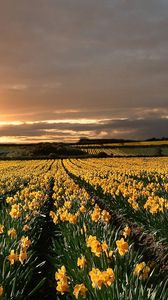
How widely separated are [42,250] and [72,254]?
306cm

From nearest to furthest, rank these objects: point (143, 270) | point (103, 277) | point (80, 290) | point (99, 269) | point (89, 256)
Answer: point (103, 277) → point (80, 290) → point (143, 270) → point (99, 269) → point (89, 256)

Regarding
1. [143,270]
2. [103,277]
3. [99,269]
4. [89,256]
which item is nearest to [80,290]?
[103,277]

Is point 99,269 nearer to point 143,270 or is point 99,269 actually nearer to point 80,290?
→ point 143,270

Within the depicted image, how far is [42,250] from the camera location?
8.97 meters

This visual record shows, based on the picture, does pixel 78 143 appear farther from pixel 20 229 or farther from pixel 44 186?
pixel 20 229

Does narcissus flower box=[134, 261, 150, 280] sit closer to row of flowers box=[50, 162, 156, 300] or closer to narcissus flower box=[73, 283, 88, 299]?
row of flowers box=[50, 162, 156, 300]

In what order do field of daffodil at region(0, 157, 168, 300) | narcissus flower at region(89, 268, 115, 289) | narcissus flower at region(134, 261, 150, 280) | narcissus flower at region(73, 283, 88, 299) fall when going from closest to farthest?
narcissus flower at region(89, 268, 115, 289) → narcissus flower at region(73, 283, 88, 299) → field of daffodil at region(0, 157, 168, 300) → narcissus flower at region(134, 261, 150, 280)

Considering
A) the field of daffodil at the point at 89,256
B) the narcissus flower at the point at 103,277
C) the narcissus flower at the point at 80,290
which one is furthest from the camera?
the field of daffodil at the point at 89,256

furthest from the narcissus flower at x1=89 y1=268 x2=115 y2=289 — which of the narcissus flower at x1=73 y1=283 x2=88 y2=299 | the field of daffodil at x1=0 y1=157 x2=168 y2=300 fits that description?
the narcissus flower at x1=73 y1=283 x2=88 y2=299

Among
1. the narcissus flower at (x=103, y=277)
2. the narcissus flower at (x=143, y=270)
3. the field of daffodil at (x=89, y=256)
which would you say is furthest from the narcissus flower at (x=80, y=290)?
the narcissus flower at (x=143, y=270)

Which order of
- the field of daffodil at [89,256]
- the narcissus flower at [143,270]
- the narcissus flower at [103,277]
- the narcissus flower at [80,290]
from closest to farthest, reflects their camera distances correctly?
the narcissus flower at [103,277] → the narcissus flower at [80,290] → the field of daffodil at [89,256] → the narcissus flower at [143,270]

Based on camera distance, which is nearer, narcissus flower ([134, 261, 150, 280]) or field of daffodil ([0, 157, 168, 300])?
field of daffodil ([0, 157, 168, 300])

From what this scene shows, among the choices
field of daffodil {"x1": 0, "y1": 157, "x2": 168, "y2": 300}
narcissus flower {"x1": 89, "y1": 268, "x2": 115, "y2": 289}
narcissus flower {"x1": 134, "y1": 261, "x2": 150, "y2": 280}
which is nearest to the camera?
narcissus flower {"x1": 89, "y1": 268, "x2": 115, "y2": 289}

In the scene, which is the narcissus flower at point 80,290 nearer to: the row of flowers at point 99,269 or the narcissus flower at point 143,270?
the row of flowers at point 99,269
